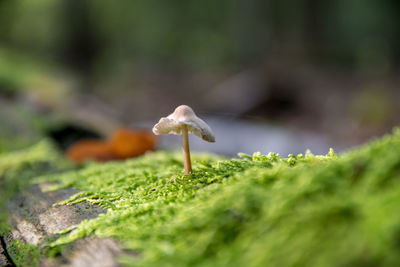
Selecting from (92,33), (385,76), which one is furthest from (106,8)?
(385,76)

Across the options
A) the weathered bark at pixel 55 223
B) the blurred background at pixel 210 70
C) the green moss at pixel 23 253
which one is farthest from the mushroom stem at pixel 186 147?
the blurred background at pixel 210 70

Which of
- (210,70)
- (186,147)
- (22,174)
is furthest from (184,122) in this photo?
(210,70)

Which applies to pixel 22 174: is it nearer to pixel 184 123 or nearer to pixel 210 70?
pixel 184 123

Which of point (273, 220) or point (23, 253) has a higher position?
point (23, 253)

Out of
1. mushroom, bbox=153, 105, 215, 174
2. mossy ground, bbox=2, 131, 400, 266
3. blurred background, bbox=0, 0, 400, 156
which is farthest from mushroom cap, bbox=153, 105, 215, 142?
blurred background, bbox=0, 0, 400, 156

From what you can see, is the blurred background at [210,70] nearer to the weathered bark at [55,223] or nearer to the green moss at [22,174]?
the green moss at [22,174]

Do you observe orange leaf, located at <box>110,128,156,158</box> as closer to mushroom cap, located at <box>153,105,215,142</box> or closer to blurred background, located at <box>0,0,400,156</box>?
blurred background, located at <box>0,0,400,156</box>
